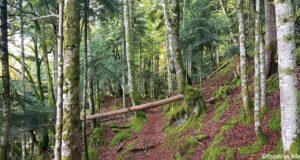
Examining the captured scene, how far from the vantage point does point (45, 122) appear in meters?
12.8

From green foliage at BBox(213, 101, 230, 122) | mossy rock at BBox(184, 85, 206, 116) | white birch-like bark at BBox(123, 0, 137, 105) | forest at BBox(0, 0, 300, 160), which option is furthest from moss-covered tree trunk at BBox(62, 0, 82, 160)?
white birch-like bark at BBox(123, 0, 137, 105)

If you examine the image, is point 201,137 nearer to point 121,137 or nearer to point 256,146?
point 256,146

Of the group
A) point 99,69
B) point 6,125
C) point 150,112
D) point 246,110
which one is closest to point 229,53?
point 150,112

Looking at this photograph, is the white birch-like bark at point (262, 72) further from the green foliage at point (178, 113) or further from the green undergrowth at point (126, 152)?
the green undergrowth at point (126, 152)

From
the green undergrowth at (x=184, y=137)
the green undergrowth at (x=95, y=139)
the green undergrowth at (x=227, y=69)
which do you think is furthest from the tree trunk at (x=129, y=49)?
the green undergrowth at (x=227, y=69)

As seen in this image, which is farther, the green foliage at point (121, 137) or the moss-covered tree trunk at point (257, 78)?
the green foliage at point (121, 137)

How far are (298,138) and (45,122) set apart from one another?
10.3 meters

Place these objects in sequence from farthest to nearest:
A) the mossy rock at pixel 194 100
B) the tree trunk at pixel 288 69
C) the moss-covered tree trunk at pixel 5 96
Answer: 1. the mossy rock at pixel 194 100
2. the moss-covered tree trunk at pixel 5 96
3. the tree trunk at pixel 288 69

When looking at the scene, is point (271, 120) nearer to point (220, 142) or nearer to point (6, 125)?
point (220, 142)

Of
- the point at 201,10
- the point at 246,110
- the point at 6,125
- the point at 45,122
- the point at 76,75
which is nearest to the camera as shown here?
the point at 76,75

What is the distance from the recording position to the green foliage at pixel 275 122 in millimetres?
8078

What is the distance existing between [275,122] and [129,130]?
27.1ft

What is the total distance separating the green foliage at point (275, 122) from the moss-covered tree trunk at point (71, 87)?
5.22 m

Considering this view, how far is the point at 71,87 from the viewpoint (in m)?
5.17
